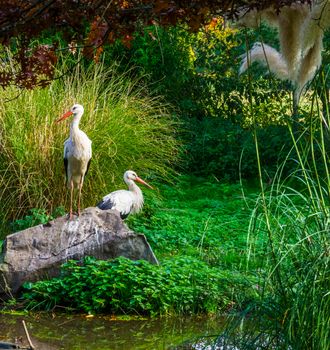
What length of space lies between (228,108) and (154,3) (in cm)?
1258

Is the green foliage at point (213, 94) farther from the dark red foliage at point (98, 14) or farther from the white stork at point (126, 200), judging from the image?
the dark red foliage at point (98, 14)

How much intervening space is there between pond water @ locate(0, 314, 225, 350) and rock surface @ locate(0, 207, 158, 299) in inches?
19.2

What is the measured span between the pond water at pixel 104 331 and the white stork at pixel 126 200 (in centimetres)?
223

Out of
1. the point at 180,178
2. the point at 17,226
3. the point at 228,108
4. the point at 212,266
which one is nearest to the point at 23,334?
the point at 212,266

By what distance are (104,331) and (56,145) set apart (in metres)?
3.63

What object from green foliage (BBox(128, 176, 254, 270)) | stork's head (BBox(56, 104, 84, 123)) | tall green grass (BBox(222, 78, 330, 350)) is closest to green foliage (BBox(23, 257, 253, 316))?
green foliage (BBox(128, 176, 254, 270))

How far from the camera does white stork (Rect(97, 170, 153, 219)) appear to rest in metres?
A: 8.66

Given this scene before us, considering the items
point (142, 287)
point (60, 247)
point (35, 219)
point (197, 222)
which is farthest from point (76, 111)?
point (142, 287)

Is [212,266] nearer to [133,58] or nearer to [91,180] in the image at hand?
[91,180]

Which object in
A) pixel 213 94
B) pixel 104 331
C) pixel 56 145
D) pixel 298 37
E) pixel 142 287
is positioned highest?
pixel 298 37

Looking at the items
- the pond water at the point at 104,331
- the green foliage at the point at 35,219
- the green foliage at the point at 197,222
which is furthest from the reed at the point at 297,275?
the green foliage at the point at 35,219

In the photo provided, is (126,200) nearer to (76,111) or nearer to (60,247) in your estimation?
(76,111)

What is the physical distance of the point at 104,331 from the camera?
20.3 ft

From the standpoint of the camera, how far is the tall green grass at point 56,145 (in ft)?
29.9
